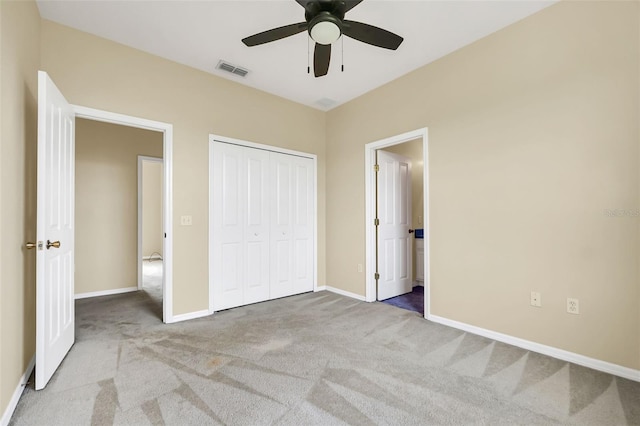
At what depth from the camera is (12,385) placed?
1697 millimetres

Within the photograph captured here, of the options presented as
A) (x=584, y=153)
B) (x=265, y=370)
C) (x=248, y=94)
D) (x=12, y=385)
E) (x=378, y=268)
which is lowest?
(x=265, y=370)

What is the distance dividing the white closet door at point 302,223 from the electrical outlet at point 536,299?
2.77 meters

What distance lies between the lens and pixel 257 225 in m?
3.86

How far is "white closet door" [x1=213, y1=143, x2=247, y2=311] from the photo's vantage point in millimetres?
3494

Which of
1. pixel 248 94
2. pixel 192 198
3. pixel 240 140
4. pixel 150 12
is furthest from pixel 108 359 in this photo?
pixel 248 94

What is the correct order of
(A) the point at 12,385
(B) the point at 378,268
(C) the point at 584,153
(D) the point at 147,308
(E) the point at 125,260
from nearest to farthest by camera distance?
(A) the point at 12,385, (C) the point at 584,153, (D) the point at 147,308, (B) the point at 378,268, (E) the point at 125,260

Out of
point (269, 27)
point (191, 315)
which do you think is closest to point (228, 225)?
point (191, 315)

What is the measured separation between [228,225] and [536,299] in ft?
10.5

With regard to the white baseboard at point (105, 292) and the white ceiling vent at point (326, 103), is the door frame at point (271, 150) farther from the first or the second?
the white baseboard at point (105, 292)

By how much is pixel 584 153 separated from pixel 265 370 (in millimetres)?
2883

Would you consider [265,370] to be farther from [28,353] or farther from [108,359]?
[28,353]

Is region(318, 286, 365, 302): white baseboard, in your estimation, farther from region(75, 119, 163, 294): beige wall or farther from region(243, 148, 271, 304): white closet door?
region(75, 119, 163, 294): beige wall

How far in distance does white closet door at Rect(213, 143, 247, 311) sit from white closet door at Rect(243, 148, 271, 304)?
0.08 metres

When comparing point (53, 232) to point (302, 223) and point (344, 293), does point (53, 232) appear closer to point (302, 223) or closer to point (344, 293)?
point (302, 223)
